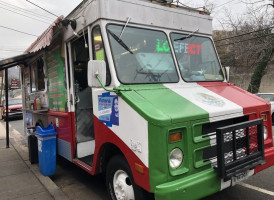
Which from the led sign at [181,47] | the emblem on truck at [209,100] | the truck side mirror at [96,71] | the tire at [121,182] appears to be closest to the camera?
the tire at [121,182]

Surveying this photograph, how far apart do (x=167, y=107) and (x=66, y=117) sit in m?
2.42

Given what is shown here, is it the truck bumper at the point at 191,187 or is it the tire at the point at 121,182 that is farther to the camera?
the tire at the point at 121,182

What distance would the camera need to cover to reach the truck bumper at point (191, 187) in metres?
2.34

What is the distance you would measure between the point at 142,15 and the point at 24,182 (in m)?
3.52

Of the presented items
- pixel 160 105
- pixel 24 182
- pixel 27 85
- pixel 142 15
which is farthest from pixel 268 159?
pixel 27 85

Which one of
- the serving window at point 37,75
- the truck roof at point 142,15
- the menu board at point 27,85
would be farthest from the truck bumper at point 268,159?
the menu board at point 27,85

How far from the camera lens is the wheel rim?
2.94 m

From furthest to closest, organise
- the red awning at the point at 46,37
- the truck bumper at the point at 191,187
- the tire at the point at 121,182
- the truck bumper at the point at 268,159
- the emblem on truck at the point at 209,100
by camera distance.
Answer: the red awning at the point at 46,37 → the truck bumper at the point at 268,159 → the emblem on truck at the point at 209,100 → the tire at the point at 121,182 → the truck bumper at the point at 191,187

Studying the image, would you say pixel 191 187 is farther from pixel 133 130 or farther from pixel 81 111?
pixel 81 111

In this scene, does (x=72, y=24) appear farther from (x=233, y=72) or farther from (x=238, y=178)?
(x=233, y=72)

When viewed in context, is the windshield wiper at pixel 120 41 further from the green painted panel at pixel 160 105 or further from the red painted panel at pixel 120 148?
the red painted panel at pixel 120 148

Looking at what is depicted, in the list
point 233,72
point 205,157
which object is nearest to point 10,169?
point 205,157

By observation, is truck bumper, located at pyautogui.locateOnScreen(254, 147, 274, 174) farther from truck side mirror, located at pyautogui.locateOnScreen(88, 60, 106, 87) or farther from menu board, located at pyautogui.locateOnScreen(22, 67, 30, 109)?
menu board, located at pyautogui.locateOnScreen(22, 67, 30, 109)

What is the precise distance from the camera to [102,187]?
4328 millimetres
